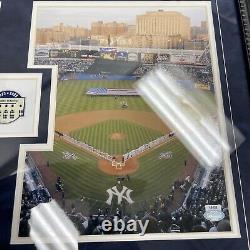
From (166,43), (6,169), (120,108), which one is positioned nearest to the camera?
(6,169)

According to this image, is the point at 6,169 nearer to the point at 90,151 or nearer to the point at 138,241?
the point at 90,151

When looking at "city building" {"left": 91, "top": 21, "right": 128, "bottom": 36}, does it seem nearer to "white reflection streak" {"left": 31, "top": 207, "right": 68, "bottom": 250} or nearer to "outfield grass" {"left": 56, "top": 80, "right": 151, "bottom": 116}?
"outfield grass" {"left": 56, "top": 80, "right": 151, "bottom": 116}

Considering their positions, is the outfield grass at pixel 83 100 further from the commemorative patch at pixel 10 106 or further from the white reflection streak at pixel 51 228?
the white reflection streak at pixel 51 228

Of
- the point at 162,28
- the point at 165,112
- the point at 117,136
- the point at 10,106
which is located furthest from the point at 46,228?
the point at 162,28

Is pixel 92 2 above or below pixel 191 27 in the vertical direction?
above

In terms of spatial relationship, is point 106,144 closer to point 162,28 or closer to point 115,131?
point 115,131

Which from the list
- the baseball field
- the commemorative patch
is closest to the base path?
the baseball field

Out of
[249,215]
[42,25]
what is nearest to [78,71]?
[42,25]
